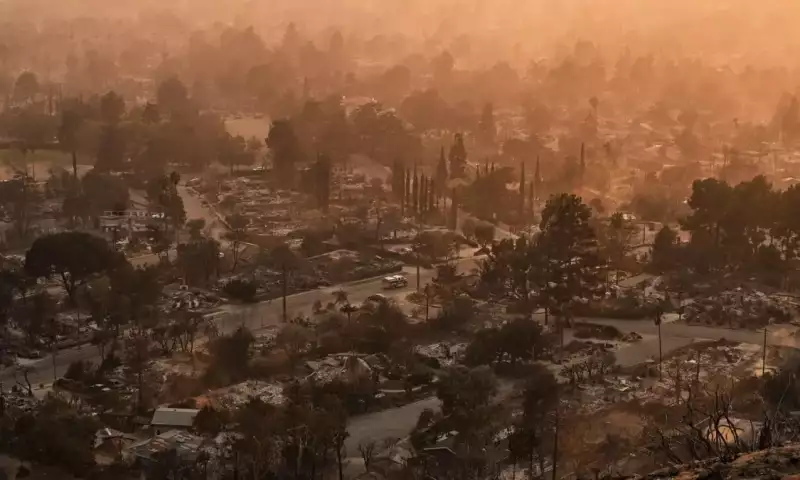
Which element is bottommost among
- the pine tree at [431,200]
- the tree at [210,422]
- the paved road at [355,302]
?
the paved road at [355,302]

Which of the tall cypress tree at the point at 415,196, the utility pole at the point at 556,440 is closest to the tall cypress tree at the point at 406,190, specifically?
the tall cypress tree at the point at 415,196

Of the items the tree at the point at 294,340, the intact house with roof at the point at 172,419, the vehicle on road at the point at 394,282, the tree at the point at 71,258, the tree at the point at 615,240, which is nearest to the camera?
the intact house with roof at the point at 172,419

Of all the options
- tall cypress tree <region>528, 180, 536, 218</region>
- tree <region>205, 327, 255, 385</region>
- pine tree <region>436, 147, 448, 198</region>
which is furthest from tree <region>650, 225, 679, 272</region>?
tree <region>205, 327, 255, 385</region>

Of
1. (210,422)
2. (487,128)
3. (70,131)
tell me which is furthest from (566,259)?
(487,128)

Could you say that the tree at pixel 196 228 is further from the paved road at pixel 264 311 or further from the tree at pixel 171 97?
the tree at pixel 171 97

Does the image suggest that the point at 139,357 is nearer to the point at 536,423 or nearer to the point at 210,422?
the point at 210,422

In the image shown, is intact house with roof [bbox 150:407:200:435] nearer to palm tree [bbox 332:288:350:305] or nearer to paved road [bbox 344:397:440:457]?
paved road [bbox 344:397:440:457]
